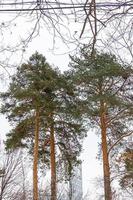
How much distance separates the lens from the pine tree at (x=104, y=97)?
22500 millimetres

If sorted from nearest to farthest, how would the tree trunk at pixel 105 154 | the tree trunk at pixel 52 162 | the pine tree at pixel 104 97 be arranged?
the pine tree at pixel 104 97, the tree trunk at pixel 105 154, the tree trunk at pixel 52 162

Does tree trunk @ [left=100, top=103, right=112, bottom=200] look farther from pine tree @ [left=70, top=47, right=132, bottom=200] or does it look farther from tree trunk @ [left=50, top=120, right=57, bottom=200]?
tree trunk @ [left=50, top=120, right=57, bottom=200]

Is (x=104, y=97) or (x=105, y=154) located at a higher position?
(x=104, y=97)

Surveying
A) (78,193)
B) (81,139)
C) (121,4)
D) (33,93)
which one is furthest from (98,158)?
(121,4)

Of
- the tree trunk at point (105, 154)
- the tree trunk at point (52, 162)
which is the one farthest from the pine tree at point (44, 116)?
the tree trunk at point (105, 154)

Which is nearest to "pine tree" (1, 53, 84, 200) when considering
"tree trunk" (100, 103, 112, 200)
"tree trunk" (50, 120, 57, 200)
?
"tree trunk" (50, 120, 57, 200)

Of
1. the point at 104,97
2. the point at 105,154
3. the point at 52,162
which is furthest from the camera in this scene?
the point at 52,162

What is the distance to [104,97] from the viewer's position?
2230 centimetres

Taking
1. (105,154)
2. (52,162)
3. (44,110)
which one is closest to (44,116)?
(44,110)

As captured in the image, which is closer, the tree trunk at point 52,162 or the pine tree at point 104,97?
the pine tree at point 104,97

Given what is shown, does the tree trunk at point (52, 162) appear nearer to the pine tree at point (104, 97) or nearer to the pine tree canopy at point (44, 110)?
the pine tree canopy at point (44, 110)

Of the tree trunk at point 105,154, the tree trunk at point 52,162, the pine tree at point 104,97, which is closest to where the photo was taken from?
the pine tree at point 104,97

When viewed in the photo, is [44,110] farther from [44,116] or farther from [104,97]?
[104,97]

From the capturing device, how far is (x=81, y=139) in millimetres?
25078
